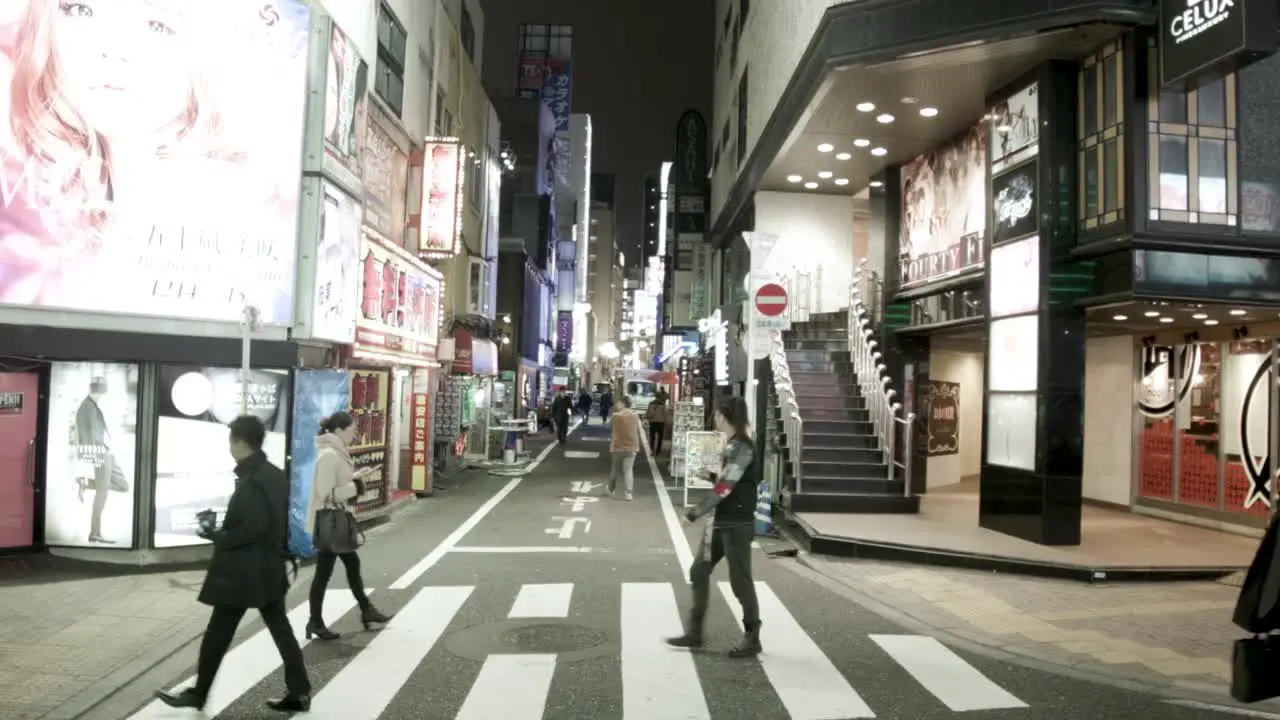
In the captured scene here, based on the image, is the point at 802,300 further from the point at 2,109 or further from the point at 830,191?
the point at 2,109

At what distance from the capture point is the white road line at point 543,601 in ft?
26.1

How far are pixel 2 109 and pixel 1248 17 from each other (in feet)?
41.8

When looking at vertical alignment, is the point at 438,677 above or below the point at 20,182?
below

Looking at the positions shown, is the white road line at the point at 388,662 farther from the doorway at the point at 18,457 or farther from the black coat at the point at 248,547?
the doorway at the point at 18,457

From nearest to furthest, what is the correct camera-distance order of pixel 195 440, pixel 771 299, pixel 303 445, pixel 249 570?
pixel 249 570
pixel 195 440
pixel 303 445
pixel 771 299

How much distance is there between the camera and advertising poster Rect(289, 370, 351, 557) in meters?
10.4

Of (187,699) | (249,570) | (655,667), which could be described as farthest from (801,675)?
(187,699)

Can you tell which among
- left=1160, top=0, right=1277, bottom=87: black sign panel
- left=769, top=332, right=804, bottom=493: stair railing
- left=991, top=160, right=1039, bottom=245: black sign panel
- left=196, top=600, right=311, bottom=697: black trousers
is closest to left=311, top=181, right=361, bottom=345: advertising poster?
left=196, top=600, right=311, bottom=697: black trousers

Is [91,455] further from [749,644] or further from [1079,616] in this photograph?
[1079,616]

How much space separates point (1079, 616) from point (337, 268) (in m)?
9.47

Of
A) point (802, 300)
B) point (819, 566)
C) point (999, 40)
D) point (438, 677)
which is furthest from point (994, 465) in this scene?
point (802, 300)

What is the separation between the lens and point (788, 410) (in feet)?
50.3

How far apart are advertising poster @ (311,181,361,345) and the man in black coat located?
5.78 m

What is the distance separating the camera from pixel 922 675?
6352mm
